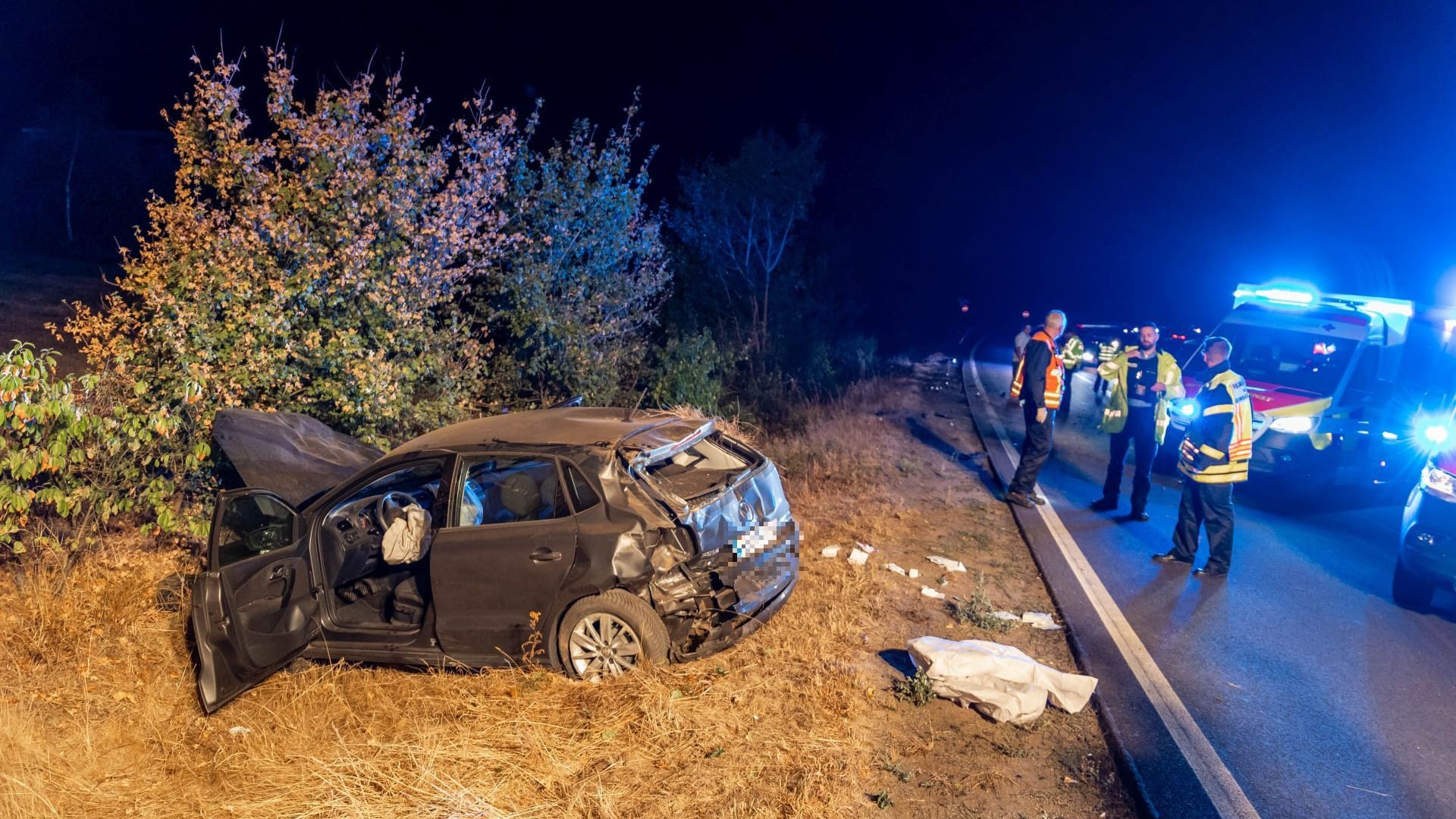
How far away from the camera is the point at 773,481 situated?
18.6 ft

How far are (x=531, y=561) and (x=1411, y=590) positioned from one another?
20.4 feet

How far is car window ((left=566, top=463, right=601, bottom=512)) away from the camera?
4766mm

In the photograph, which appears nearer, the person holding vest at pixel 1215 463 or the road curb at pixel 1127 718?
the road curb at pixel 1127 718

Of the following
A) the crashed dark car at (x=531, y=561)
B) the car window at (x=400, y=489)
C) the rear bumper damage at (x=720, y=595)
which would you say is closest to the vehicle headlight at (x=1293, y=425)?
the crashed dark car at (x=531, y=561)

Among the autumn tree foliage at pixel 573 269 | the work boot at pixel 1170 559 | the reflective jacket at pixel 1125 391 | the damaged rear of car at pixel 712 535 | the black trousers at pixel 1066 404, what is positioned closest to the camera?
the damaged rear of car at pixel 712 535

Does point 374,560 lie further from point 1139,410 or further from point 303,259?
point 1139,410

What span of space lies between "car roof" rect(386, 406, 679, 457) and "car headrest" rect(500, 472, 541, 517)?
0.23 meters

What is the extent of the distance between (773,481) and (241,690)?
3.15m

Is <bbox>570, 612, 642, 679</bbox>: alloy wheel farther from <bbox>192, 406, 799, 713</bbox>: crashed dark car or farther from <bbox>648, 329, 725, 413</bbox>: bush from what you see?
<bbox>648, 329, 725, 413</bbox>: bush

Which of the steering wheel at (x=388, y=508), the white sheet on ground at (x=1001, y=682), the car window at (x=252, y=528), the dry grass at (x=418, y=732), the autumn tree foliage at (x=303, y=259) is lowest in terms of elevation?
the dry grass at (x=418, y=732)

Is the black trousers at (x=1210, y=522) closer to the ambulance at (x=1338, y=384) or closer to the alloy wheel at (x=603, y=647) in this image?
the ambulance at (x=1338, y=384)

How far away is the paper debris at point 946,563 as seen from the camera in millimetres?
6934

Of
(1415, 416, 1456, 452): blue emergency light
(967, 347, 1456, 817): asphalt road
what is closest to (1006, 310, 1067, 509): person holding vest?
(967, 347, 1456, 817): asphalt road

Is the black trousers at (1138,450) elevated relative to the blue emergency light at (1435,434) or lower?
lower
